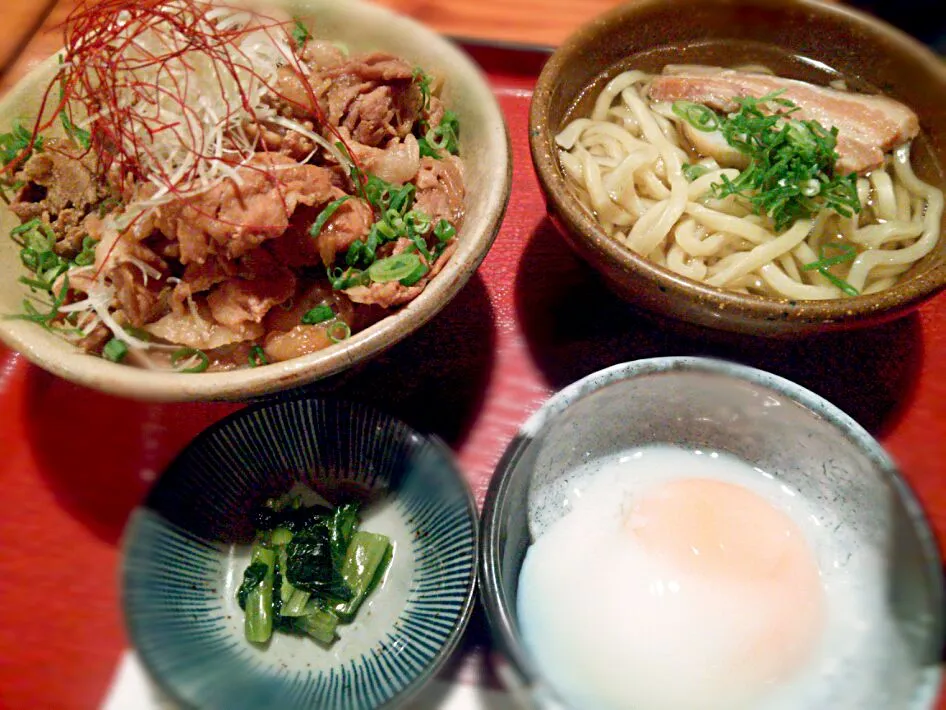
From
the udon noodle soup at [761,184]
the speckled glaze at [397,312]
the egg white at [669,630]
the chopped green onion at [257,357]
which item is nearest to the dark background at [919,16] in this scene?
the udon noodle soup at [761,184]

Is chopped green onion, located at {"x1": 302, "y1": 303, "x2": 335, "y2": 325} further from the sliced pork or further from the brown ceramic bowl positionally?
the brown ceramic bowl

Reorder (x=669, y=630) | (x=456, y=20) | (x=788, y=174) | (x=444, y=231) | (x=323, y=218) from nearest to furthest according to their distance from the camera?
1. (x=669, y=630)
2. (x=323, y=218)
3. (x=444, y=231)
4. (x=788, y=174)
5. (x=456, y=20)

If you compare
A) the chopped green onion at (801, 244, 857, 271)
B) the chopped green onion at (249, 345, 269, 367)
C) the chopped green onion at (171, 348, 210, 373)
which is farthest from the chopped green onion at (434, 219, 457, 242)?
the chopped green onion at (801, 244, 857, 271)

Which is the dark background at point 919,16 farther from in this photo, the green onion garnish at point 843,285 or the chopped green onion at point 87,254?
the chopped green onion at point 87,254

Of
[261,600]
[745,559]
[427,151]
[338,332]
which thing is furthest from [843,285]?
[261,600]

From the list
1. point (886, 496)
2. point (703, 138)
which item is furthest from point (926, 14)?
point (886, 496)

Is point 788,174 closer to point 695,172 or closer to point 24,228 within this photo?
point 695,172
